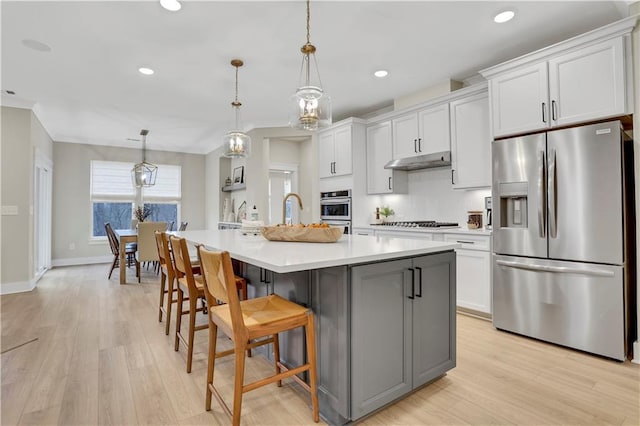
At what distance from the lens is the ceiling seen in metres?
2.63

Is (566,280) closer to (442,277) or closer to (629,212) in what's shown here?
(629,212)

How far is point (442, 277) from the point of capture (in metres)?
2.13

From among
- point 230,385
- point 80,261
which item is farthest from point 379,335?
point 80,261

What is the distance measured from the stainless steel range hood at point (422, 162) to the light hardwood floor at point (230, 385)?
73.8 inches

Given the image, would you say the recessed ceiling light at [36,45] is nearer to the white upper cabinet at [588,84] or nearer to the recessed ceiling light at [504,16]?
the recessed ceiling light at [504,16]

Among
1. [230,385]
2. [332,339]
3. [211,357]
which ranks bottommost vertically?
[230,385]

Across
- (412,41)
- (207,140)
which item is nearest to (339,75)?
(412,41)

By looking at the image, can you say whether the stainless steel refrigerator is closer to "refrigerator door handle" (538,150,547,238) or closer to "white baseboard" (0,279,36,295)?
"refrigerator door handle" (538,150,547,238)

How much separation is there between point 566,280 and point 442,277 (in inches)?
53.0

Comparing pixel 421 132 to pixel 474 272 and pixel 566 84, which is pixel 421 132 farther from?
pixel 474 272

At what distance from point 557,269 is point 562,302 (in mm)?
273

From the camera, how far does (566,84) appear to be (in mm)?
2760

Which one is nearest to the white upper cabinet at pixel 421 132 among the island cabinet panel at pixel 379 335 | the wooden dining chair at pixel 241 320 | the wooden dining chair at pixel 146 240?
the island cabinet panel at pixel 379 335

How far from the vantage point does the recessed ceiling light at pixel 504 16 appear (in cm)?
267
